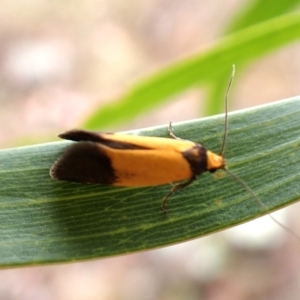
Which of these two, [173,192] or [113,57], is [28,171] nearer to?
[173,192]

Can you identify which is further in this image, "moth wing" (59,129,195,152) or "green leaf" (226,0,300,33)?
"green leaf" (226,0,300,33)

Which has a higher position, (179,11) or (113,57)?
(179,11)

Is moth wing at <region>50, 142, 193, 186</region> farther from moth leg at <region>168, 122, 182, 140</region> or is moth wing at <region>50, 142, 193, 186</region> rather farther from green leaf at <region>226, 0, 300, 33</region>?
green leaf at <region>226, 0, 300, 33</region>

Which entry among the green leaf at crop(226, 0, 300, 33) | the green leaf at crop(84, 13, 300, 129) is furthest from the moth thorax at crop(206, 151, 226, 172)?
the green leaf at crop(226, 0, 300, 33)

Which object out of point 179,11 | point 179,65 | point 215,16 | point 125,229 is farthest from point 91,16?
point 125,229

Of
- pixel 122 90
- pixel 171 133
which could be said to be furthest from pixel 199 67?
pixel 122 90

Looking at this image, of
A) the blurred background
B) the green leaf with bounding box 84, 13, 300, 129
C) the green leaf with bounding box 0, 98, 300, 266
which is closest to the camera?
the green leaf with bounding box 0, 98, 300, 266
